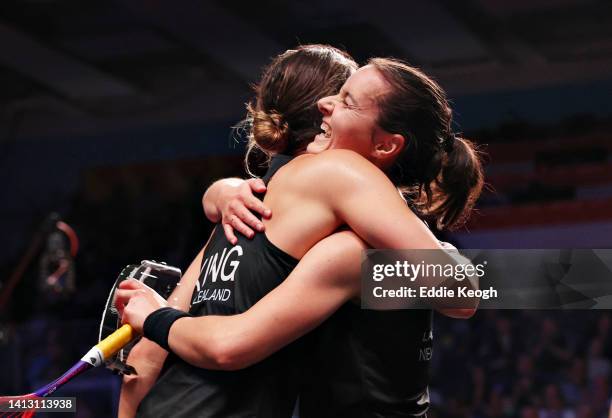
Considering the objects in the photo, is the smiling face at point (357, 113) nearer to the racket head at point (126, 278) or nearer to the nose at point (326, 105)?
the nose at point (326, 105)

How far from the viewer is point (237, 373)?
1.21 m

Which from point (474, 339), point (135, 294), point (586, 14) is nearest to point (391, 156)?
point (135, 294)

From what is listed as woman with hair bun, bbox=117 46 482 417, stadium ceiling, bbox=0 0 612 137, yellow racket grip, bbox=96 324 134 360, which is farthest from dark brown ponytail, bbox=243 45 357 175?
stadium ceiling, bbox=0 0 612 137

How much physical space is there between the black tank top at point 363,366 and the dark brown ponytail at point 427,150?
19cm

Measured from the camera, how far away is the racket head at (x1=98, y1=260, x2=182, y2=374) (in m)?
1.30

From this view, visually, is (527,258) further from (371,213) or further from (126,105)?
(126,105)

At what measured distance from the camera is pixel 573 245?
3.48 meters

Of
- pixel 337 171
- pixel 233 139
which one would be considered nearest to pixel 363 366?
pixel 337 171

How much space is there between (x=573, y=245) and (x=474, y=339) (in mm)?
Result: 512

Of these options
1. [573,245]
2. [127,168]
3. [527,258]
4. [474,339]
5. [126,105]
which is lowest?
[527,258]

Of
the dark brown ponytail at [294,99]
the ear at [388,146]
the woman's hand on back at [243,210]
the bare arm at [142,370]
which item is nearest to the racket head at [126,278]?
the bare arm at [142,370]

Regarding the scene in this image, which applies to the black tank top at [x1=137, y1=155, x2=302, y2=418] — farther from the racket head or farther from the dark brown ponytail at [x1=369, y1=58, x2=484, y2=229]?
the dark brown ponytail at [x1=369, y1=58, x2=484, y2=229]

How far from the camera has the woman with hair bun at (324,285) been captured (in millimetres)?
1169

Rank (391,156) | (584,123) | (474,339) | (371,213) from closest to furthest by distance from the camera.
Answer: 1. (371,213)
2. (391,156)
3. (474,339)
4. (584,123)
